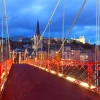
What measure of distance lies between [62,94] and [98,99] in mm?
2478

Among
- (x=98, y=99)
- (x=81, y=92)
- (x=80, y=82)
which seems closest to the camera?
(x=98, y=99)

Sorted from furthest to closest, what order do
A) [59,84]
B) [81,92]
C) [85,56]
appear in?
[85,56], [59,84], [81,92]

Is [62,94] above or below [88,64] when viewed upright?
below

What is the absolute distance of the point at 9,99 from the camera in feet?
38.9

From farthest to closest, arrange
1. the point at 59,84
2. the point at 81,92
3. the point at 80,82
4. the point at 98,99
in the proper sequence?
1. the point at 59,84
2. the point at 80,82
3. the point at 81,92
4. the point at 98,99

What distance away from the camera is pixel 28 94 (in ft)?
43.3

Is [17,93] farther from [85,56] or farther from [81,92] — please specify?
[85,56]

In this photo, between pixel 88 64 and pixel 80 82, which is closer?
pixel 88 64

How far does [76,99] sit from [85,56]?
168 feet

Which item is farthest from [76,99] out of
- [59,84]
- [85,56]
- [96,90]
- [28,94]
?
[85,56]

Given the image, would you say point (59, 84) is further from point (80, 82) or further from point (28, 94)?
point (28, 94)

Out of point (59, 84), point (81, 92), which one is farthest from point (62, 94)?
point (59, 84)

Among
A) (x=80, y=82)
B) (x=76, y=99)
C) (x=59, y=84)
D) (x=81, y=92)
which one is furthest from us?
(x=59, y=84)

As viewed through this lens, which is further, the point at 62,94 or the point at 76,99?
the point at 62,94
